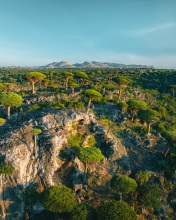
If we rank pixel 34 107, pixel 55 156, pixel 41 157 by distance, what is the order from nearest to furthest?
pixel 41 157 → pixel 55 156 → pixel 34 107

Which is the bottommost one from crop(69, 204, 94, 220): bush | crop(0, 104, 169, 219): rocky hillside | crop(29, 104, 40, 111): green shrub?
crop(69, 204, 94, 220): bush

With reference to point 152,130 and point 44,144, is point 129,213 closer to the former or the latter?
point 44,144

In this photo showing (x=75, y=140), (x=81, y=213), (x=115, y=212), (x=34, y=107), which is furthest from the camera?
(x=34, y=107)

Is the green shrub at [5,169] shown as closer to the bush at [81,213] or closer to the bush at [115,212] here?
the bush at [81,213]

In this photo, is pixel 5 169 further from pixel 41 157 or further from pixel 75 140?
pixel 75 140

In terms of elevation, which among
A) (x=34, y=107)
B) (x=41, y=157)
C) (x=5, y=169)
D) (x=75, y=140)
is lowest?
(x=41, y=157)

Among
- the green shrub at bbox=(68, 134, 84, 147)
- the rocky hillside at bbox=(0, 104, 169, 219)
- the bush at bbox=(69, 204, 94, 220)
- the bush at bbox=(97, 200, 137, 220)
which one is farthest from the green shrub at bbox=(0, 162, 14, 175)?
the bush at bbox=(97, 200, 137, 220)

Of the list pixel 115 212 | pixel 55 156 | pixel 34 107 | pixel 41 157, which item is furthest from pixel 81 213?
pixel 34 107

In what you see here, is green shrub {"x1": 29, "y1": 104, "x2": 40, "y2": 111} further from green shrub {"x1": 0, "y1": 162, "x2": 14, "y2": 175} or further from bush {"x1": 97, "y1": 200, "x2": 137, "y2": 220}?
bush {"x1": 97, "y1": 200, "x2": 137, "y2": 220}

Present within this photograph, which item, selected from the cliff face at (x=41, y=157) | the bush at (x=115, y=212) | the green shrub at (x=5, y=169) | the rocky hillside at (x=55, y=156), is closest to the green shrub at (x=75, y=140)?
the rocky hillside at (x=55, y=156)

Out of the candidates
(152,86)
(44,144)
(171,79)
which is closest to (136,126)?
(44,144)
